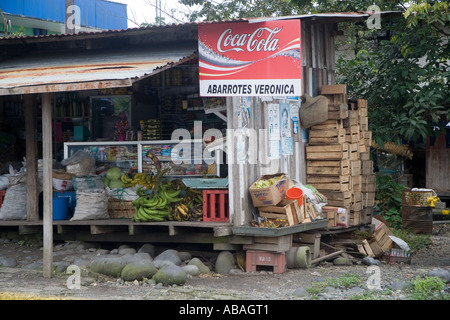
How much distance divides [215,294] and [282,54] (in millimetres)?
3928

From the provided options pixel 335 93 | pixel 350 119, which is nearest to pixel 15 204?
pixel 335 93

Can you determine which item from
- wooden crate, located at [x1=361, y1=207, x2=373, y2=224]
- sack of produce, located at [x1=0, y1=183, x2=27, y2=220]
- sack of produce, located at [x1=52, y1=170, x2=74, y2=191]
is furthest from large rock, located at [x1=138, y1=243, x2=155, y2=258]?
wooden crate, located at [x1=361, y1=207, x2=373, y2=224]

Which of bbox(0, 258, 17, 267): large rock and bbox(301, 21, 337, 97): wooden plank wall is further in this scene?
bbox(301, 21, 337, 97): wooden plank wall

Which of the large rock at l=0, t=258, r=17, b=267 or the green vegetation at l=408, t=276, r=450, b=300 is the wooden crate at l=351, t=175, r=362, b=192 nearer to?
the green vegetation at l=408, t=276, r=450, b=300

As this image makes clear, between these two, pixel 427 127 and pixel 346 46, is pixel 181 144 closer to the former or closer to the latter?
pixel 427 127

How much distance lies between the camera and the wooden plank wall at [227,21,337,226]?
35.4 ft

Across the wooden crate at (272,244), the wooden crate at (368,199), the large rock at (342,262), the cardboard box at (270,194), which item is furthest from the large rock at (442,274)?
the wooden crate at (368,199)

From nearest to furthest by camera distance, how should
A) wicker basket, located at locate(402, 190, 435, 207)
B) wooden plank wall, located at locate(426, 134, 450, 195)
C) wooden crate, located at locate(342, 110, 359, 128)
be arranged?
wooden crate, located at locate(342, 110, 359, 128), wicker basket, located at locate(402, 190, 435, 207), wooden plank wall, located at locate(426, 134, 450, 195)

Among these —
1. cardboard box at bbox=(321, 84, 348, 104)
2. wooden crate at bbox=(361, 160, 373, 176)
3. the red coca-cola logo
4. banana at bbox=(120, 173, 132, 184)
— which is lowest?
banana at bbox=(120, 173, 132, 184)

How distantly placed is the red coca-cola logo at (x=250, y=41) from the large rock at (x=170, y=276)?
3669mm

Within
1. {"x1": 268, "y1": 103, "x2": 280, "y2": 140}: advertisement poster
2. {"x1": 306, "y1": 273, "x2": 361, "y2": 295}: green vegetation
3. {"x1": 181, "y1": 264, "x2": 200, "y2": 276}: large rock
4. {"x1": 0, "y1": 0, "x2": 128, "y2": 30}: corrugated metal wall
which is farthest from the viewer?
{"x1": 0, "y1": 0, "x2": 128, "y2": 30}: corrugated metal wall

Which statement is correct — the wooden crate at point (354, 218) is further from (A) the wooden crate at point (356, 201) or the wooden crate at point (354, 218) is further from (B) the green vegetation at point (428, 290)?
(B) the green vegetation at point (428, 290)

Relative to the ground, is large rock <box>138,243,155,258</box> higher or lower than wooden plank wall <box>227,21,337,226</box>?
lower

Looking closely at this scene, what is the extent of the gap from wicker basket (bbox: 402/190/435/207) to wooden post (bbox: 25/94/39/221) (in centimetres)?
960
